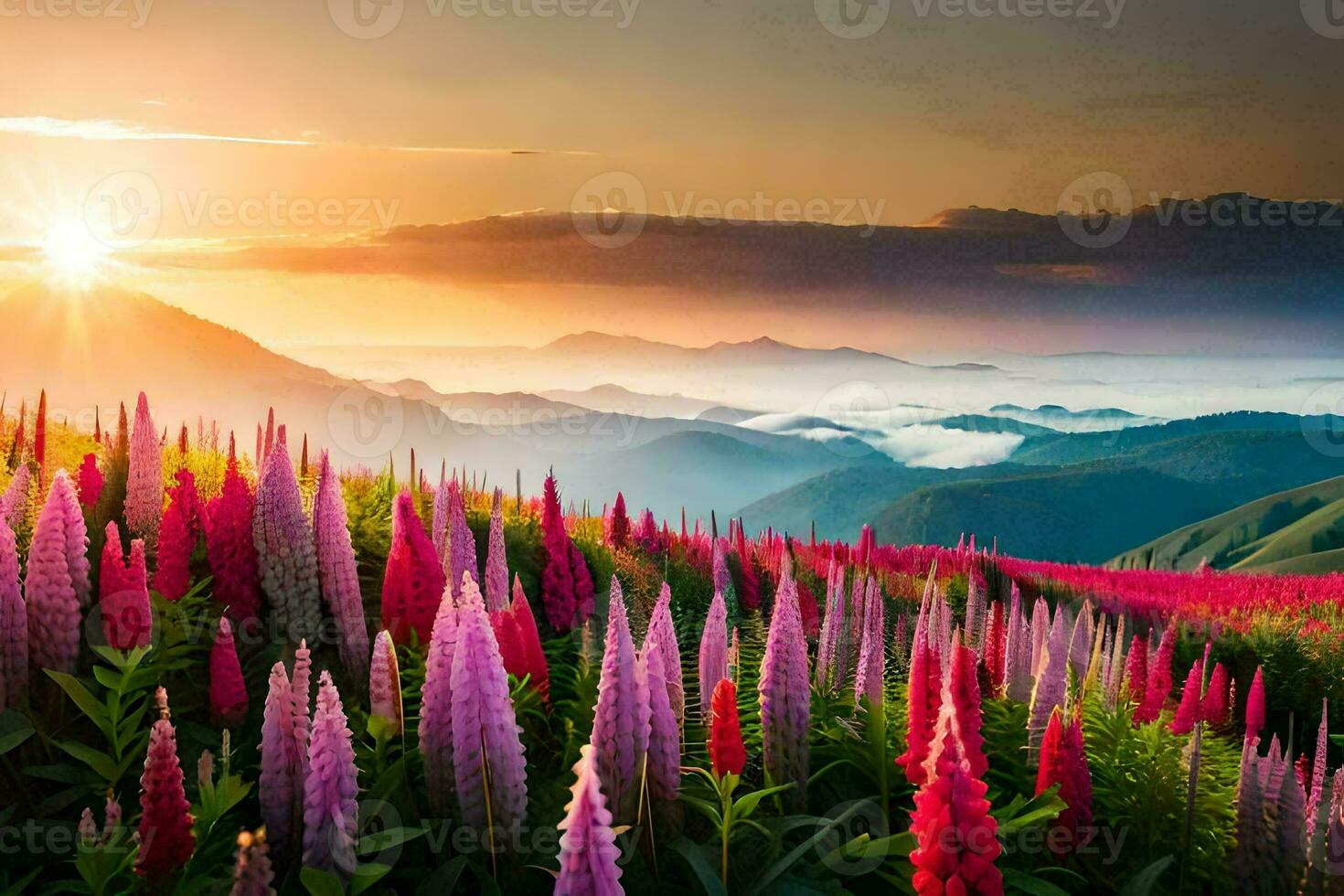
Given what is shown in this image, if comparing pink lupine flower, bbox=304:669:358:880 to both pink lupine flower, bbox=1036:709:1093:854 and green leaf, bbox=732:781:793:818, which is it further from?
pink lupine flower, bbox=1036:709:1093:854

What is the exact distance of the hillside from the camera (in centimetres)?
1308

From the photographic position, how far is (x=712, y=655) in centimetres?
419

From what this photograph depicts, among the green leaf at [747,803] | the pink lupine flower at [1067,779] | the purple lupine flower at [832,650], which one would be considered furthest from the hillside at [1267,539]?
the green leaf at [747,803]

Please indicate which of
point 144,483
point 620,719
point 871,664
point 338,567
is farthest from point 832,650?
point 144,483

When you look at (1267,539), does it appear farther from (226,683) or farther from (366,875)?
(366,875)

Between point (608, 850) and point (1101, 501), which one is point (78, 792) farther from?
point (1101, 501)

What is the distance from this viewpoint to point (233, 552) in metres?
4.94

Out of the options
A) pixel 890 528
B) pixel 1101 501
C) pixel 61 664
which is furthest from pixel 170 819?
pixel 1101 501

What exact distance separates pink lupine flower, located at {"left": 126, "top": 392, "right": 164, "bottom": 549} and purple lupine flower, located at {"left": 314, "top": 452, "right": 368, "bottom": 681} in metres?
1.44

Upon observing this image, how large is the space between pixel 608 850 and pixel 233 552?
10.6 ft

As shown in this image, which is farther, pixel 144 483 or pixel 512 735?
pixel 144 483

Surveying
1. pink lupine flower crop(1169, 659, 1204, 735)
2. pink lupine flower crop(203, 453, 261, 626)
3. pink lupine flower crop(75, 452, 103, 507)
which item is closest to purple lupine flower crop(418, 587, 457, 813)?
pink lupine flower crop(203, 453, 261, 626)

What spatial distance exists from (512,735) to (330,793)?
536 mm

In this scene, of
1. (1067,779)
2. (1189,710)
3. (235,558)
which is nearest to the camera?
(1067,779)
